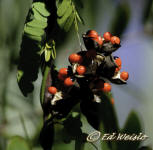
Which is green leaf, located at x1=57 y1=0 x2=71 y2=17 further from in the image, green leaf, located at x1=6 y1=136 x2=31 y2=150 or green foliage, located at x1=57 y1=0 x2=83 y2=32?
green leaf, located at x1=6 y1=136 x2=31 y2=150

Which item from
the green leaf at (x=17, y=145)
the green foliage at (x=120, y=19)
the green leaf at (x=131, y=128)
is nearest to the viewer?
the green leaf at (x=131, y=128)

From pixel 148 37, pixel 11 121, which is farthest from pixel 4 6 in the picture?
pixel 148 37

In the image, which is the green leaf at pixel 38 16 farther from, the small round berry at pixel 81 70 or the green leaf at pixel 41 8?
the small round berry at pixel 81 70

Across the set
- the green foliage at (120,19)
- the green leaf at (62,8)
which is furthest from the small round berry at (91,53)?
the green foliage at (120,19)

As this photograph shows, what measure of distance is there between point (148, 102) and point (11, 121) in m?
0.60

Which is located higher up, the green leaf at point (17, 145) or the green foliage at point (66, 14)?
the green foliage at point (66, 14)

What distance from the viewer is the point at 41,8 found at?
0.94m

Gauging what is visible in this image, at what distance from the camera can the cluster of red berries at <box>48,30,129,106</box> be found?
2.98 feet

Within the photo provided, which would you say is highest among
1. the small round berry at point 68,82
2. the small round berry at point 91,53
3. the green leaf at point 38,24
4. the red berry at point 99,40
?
the green leaf at point 38,24

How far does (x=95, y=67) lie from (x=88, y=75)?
0.03 metres

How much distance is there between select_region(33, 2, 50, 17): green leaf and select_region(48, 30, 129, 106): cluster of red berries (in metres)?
0.11

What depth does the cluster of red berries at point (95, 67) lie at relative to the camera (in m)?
0.91

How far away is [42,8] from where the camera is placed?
37.0 inches

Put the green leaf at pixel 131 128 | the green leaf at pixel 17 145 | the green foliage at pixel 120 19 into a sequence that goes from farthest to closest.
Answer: the green foliage at pixel 120 19, the green leaf at pixel 17 145, the green leaf at pixel 131 128
